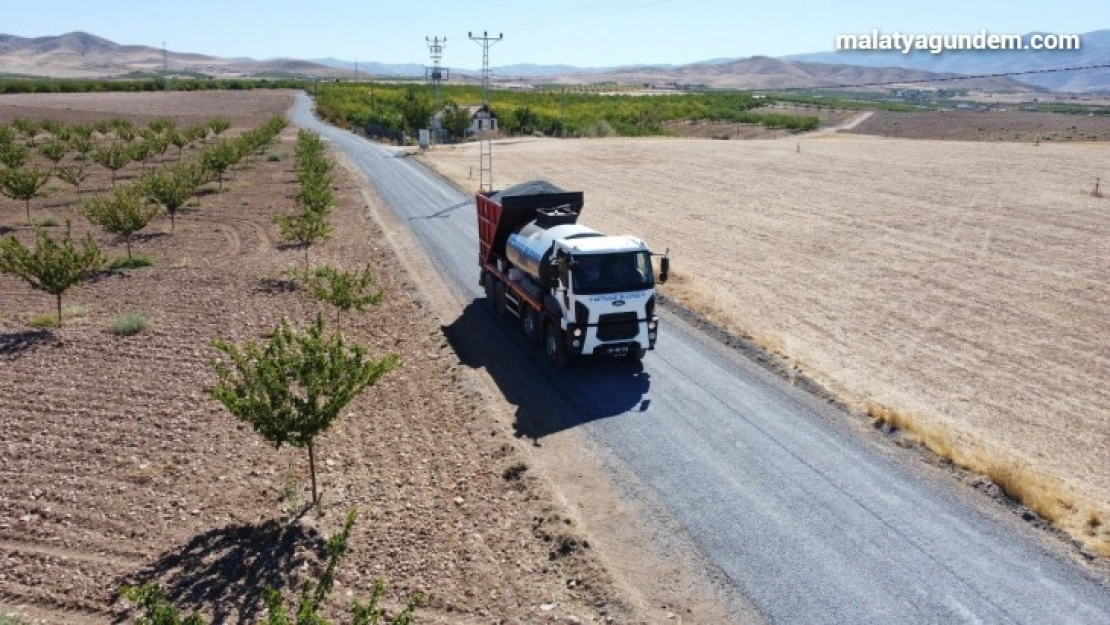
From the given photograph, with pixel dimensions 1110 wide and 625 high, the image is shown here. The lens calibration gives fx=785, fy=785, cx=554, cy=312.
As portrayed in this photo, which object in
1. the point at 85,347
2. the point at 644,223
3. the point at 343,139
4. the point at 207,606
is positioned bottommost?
the point at 207,606

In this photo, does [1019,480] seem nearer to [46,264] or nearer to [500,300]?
[500,300]

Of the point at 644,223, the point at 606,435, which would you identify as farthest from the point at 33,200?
the point at 606,435

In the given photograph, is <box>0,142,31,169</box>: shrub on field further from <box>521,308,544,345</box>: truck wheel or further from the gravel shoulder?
<box>521,308,544,345</box>: truck wheel

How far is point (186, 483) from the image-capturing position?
544 inches

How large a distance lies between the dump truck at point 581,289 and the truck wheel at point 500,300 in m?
1.13

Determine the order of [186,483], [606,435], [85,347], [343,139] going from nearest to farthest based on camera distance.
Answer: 1. [186,483]
2. [606,435]
3. [85,347]
4. [343,139]

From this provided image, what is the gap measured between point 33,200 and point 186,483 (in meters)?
37.2

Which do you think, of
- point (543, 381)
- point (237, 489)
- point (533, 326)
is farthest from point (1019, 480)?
point (237, 489)

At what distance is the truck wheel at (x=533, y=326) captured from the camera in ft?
69.8

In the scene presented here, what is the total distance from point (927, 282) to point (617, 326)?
58.8ft

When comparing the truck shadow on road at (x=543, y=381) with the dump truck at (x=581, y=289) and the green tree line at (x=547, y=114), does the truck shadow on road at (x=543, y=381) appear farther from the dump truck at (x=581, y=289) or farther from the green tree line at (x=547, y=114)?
the green tree line at (x=547, y=114)

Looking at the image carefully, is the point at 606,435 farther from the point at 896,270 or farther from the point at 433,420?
the point at 896,270

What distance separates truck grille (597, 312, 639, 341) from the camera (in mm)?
19172

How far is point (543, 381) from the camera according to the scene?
64.3 ft
